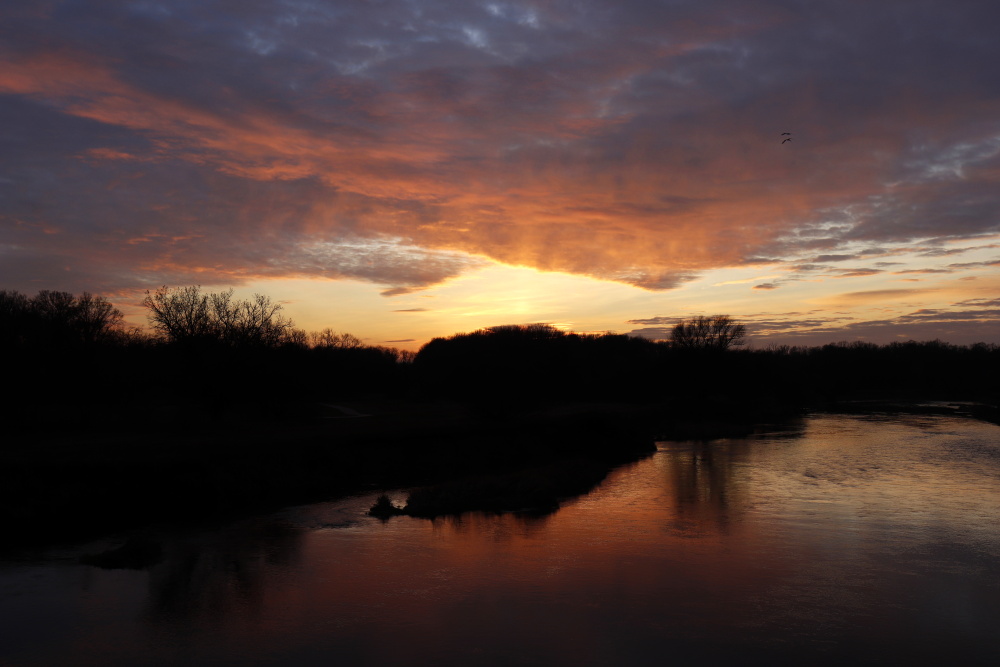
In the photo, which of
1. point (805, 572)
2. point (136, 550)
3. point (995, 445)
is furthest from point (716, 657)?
point (995, 445)

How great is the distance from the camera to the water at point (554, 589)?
12.4m

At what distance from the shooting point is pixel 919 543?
1911 cm

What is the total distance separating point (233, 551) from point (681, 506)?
1517 centimetres

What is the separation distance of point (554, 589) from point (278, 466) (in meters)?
16.7

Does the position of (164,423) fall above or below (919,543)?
above

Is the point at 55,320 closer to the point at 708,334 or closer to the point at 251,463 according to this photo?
the point at 251,463

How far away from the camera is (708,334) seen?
91062 millimetres

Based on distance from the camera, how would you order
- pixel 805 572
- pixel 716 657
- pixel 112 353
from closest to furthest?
pixel 716 657, pixel 805 572, pixel 112 353

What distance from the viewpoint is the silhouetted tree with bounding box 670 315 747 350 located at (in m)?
88.8

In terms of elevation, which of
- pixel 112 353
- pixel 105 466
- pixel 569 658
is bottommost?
pixel 569 658

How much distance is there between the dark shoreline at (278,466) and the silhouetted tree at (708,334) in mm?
43950

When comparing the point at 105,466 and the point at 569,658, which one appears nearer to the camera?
the point at 569,658

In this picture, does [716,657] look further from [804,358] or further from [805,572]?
[804,358]

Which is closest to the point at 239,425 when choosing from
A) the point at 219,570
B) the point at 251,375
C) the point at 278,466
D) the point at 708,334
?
the point at 251,375
